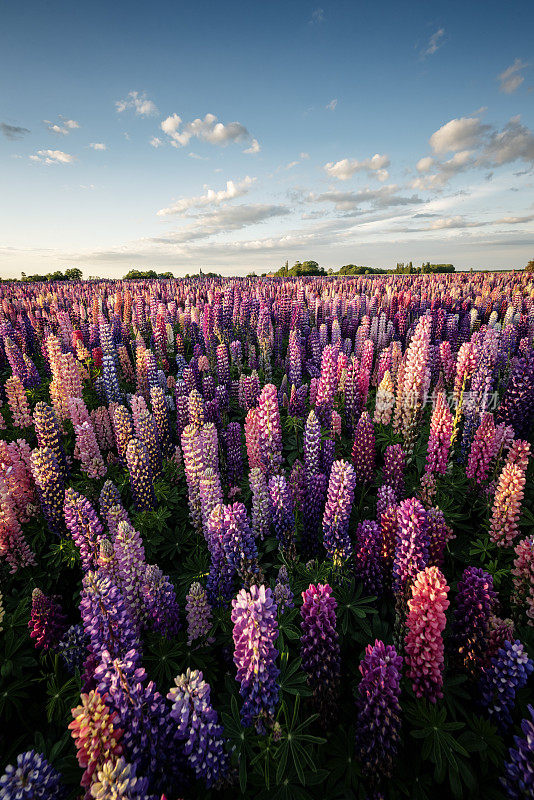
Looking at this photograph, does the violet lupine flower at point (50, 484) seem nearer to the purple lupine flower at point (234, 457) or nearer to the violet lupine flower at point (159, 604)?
the violet lupine flower at point (159, 604)

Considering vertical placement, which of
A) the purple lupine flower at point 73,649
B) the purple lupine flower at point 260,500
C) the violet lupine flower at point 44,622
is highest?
the purple lupine flower at point 260,500

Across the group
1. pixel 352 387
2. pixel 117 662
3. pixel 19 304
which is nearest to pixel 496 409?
pixel 352 387

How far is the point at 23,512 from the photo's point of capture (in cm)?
529

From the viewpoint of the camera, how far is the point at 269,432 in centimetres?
586

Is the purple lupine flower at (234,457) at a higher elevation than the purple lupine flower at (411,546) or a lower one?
lower

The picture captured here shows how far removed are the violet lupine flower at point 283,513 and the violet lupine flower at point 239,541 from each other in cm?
87

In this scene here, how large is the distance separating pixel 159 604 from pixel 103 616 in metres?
0.89

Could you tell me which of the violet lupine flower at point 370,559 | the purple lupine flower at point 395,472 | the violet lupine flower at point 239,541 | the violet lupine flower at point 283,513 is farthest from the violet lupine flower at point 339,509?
the purple lupine flower at point 395,472

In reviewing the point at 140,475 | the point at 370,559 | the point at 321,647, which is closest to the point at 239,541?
the point at 321,647

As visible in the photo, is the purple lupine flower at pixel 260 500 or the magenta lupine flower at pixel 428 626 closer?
the magenta lupine flower at pixel 428 626

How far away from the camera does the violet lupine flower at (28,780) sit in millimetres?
1961

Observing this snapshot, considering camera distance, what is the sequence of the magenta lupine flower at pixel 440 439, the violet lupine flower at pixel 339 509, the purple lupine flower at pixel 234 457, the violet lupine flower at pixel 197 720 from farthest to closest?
1. the purple lupine flower at pixel 234 457
2. the magenta lupine flower at pixel 440 439
3. the violet lupine flower at pixel 339 509
4. the violet lupine flower at pixel 197 720

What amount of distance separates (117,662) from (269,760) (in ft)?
5.25

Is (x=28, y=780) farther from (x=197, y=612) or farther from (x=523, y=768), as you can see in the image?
(x=523, y=768)
